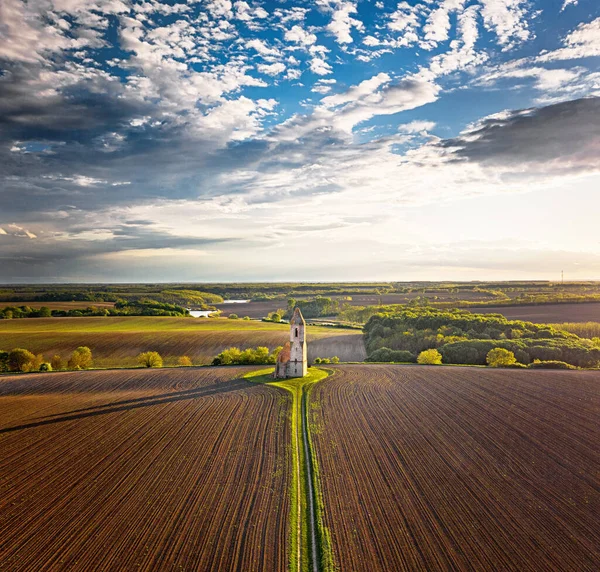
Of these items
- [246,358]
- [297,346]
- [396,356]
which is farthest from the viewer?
[396,356]

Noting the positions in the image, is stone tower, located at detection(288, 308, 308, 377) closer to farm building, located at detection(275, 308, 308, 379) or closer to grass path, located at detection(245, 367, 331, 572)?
farm building, located at detection(275, 308, 308, 379)

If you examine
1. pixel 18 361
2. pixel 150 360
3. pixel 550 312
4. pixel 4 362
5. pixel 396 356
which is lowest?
pixel 150 360

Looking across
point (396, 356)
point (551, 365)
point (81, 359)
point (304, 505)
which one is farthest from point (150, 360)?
point (551, 365)

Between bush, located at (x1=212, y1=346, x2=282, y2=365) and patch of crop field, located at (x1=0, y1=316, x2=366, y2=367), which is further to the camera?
patch of crop field, located at (x1=0, y1=316, x2=366, y2=367)

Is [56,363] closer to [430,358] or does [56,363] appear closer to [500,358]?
[430,358]

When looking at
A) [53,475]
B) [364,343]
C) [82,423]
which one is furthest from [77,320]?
[53,475]

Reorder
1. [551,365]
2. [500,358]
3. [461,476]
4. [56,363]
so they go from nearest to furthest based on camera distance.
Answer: [461,476] < [551,365] < [500,358] < [56,363]

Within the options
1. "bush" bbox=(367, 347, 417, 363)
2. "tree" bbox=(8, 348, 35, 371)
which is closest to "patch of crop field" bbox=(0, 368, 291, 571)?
"tree" bbox=(8, 348, 35, 371)
